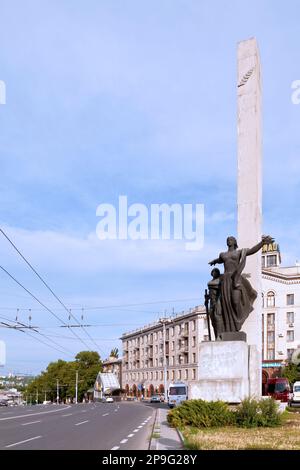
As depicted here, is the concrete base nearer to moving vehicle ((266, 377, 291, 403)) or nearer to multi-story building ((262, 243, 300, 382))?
moving vehicle ((266, 377, 291, 403))

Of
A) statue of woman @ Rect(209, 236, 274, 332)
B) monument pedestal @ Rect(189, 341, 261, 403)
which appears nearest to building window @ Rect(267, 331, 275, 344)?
statue of woman @ Rect(209, 236, 274, 332)

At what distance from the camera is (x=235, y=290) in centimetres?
2028

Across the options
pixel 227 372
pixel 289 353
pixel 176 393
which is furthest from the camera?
pixel 289 353

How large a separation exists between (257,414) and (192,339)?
73761mm

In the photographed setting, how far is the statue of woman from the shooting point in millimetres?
20281

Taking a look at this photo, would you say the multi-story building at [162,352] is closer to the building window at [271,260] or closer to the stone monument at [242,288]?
the building window at [271,260]

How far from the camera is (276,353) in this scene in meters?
71.2

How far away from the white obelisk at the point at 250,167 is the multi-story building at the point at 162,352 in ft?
181

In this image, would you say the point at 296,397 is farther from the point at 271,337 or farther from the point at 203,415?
the point at 271,337

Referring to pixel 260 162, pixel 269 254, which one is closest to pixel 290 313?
pixel 269 254

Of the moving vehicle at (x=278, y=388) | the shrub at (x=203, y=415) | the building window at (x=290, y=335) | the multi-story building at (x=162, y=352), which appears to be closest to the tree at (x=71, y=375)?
the multi-story building at (x=162, y=352)

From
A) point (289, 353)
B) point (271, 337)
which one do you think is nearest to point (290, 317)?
point (271, 337)

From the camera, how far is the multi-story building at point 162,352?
290 ft
